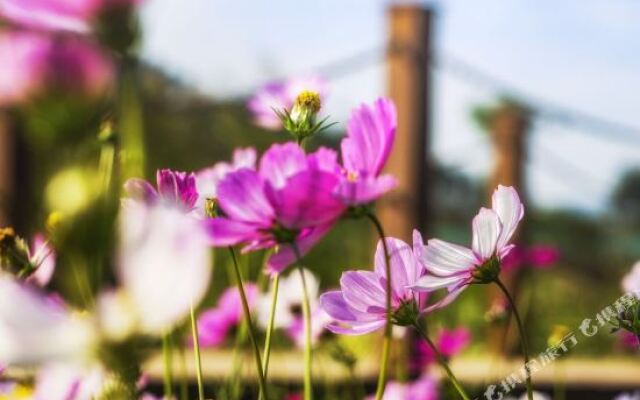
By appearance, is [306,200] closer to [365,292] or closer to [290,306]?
[365,292]

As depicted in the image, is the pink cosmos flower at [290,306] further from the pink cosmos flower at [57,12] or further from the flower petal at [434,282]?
the pink cosmos flower at [57,12]

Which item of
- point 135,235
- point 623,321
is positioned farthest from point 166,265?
point 623,321

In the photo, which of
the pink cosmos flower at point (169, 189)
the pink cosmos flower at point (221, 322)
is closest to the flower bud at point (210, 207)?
the pink cosmos flower at point (169, 189)

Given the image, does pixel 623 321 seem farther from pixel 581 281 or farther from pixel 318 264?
pixel 581 281

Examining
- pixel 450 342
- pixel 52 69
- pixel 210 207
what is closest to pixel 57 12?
pixel 52 69

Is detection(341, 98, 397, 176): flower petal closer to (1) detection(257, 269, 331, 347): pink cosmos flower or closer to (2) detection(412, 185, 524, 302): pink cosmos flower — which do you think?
(2) detection(412, 185, 524, 302): pink cosmos flower

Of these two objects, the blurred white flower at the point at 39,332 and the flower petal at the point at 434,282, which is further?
the flower petal at the point at 434,282
